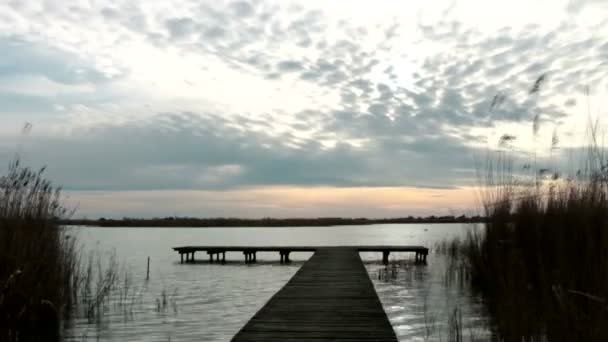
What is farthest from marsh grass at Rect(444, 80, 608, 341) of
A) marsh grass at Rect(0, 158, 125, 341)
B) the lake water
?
marsh grass at Rect(0, 158, 125, 341)

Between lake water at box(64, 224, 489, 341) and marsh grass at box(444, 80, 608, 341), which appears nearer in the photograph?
marsh grass at box(444, 80, 608, 341)

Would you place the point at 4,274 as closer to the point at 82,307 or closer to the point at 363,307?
the point at 82,307

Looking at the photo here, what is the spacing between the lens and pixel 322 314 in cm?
707

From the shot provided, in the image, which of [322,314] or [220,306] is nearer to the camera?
[322,314]

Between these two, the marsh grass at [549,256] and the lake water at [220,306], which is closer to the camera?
the marsh grass at [549,256]

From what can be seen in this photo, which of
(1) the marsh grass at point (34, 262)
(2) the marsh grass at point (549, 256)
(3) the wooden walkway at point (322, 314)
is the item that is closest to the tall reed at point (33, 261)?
(1) the marsh grass at point (34, 262)

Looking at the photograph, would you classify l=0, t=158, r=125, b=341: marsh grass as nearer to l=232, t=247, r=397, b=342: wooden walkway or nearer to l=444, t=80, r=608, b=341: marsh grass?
l=232, t=247, r=397, b=342: wooden walkway

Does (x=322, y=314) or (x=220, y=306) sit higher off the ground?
(x=322, y=314)

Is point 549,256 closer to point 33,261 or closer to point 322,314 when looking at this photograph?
point 322,314

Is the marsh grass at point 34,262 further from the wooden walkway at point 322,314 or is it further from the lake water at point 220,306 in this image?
the wooden walkway at point 322,314

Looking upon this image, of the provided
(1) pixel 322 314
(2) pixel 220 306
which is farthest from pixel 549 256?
(2) pixel 220 306

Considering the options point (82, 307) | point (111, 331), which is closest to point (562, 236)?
point (111, 331)

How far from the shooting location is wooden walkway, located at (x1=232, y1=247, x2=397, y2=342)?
19.4 ft

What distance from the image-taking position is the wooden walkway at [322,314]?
591 cm
